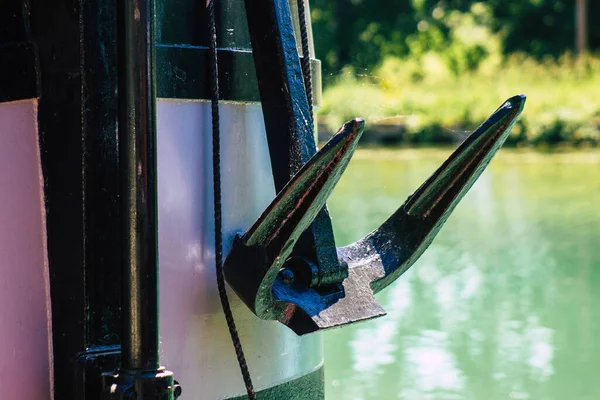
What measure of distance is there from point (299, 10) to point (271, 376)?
1.72 ft

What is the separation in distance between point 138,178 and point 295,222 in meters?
0.19

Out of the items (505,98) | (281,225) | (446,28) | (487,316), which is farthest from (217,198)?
(446,28)

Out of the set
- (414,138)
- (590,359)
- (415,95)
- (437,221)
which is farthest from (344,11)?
(437,221)

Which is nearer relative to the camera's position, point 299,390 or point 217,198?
point 217,198

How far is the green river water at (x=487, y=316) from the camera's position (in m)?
2.93

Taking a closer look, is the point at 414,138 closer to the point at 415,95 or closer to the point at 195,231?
the point at 415,95

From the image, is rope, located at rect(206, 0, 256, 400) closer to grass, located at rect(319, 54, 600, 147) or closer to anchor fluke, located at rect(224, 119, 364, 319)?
anchor fluke, located at rect(224, 119, 364, 319)

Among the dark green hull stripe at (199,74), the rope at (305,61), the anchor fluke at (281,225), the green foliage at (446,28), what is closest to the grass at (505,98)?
the green foliage at (446,28)

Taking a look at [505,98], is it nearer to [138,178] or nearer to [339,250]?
[339,250]

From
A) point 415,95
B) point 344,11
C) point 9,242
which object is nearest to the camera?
point 9,242

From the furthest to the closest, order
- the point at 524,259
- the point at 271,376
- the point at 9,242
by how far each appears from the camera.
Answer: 1. the point at 524,259
2. the point at 271,376
3. the point at 9,242

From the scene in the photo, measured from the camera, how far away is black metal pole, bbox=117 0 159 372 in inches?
45.1

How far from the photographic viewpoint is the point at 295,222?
121cm

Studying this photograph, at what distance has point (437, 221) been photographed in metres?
1.44
